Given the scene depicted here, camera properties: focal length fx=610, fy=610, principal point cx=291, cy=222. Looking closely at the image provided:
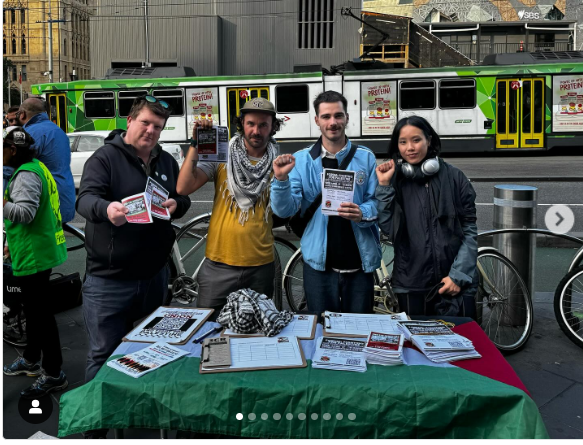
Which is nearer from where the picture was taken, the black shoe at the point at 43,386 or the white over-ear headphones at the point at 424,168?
the white over-ear headphones at the point at 424,168

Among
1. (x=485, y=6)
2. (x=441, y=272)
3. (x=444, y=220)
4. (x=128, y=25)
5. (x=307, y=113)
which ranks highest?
(x=485, y=6)

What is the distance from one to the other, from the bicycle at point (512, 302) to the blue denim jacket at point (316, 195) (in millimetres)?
1757

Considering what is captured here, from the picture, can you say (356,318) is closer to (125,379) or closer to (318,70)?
(125,379)

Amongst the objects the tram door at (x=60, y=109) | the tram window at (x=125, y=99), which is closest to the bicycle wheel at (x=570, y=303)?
the tram window at (x=125, y=99)

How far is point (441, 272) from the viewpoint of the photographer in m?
3.53

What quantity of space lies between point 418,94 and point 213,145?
60.7ft

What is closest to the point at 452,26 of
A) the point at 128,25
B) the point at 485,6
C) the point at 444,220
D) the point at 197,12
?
the point at 485,6

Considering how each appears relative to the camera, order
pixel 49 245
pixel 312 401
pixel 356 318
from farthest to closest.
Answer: pixel 49 245 < pixel 356 318 < pixel 312 401

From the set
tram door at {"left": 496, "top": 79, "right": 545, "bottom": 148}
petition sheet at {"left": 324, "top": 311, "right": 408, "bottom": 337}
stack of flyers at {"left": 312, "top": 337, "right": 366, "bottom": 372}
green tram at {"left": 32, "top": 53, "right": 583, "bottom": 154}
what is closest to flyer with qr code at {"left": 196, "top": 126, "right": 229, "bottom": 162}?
petition sheet at {"left": 324, "top": 311, "right": 408, "bottom": 337}

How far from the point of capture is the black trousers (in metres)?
4.06

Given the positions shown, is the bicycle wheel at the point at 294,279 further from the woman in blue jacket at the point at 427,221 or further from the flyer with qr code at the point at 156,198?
the flyer with qr code at the point at 156,198

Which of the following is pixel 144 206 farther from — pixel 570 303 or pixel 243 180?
pixel 570 303

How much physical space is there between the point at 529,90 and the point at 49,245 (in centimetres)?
1970

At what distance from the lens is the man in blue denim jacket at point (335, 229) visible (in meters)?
3.63
